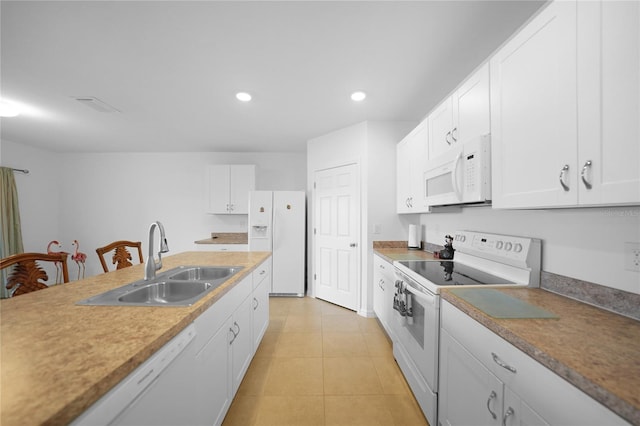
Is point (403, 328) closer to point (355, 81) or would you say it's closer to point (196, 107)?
point (355, 81)

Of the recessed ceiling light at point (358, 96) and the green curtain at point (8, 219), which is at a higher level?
the recessed ceiling light at point (358, 96)

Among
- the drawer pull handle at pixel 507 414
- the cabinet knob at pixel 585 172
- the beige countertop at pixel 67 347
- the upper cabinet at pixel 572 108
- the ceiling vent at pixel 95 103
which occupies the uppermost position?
the ceiling vent at pixel 95 103

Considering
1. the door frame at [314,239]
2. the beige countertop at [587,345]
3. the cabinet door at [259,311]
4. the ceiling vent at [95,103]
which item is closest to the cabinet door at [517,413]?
the beige countertop at [587,345]

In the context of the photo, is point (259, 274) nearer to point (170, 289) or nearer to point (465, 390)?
point (170, 289)

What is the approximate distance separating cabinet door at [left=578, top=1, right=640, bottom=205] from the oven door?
87 centimetres

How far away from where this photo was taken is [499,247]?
163 cm

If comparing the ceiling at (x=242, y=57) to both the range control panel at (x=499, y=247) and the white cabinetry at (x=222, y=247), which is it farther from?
the white cabinetry at (x=222, y=247)

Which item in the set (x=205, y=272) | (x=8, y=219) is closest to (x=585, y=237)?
(x=205, y=272)

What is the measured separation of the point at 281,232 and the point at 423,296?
2757mm

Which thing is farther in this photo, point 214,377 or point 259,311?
point 259,311

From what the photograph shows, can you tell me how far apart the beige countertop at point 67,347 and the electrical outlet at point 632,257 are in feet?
5.83

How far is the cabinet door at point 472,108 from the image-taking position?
4.82ft

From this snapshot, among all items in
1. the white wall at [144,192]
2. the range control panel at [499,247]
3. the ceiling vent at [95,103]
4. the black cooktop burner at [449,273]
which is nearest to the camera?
the range control panel at [499,247]

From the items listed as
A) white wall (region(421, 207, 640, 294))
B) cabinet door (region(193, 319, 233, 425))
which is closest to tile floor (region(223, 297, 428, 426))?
cabinet door (region(193, 319, 233, 425))
